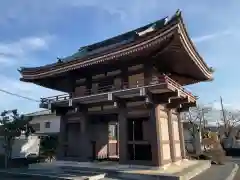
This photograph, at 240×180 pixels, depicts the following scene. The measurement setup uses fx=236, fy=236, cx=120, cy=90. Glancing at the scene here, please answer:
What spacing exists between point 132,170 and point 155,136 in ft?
8.00

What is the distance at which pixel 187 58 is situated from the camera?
1552cm

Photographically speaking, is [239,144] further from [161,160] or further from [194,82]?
[161,160]

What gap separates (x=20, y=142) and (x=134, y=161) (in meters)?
16.0

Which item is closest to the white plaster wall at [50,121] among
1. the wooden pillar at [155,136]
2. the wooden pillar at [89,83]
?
the wooden pillar at [89,83]

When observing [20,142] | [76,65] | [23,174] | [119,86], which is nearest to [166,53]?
[119,86]

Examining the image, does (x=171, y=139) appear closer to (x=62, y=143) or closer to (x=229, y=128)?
(x=62, y=143)

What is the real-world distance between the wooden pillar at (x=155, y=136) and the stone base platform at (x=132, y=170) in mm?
512

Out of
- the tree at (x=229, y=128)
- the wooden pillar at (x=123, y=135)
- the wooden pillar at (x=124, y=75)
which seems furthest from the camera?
the tree at (x=229, y=128)

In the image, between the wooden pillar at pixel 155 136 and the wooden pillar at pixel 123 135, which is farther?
the wooden pillar at pixel 123 135

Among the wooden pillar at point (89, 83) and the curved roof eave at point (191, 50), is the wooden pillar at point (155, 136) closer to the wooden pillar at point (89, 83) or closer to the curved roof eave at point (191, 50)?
the curved roof eave at point (191, 50)

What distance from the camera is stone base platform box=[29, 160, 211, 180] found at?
1262cm

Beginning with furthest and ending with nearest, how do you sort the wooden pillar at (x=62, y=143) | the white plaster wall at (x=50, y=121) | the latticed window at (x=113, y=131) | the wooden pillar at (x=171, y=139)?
the white plaster wall at (x=50, y=121) < the latticed window at (x=113, y=131) < the wooden pillar at (x=62, y=143) < the wooden pillar at (x=171, y=139)

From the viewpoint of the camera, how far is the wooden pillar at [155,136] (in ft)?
46.2

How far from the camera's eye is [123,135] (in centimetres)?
1540
